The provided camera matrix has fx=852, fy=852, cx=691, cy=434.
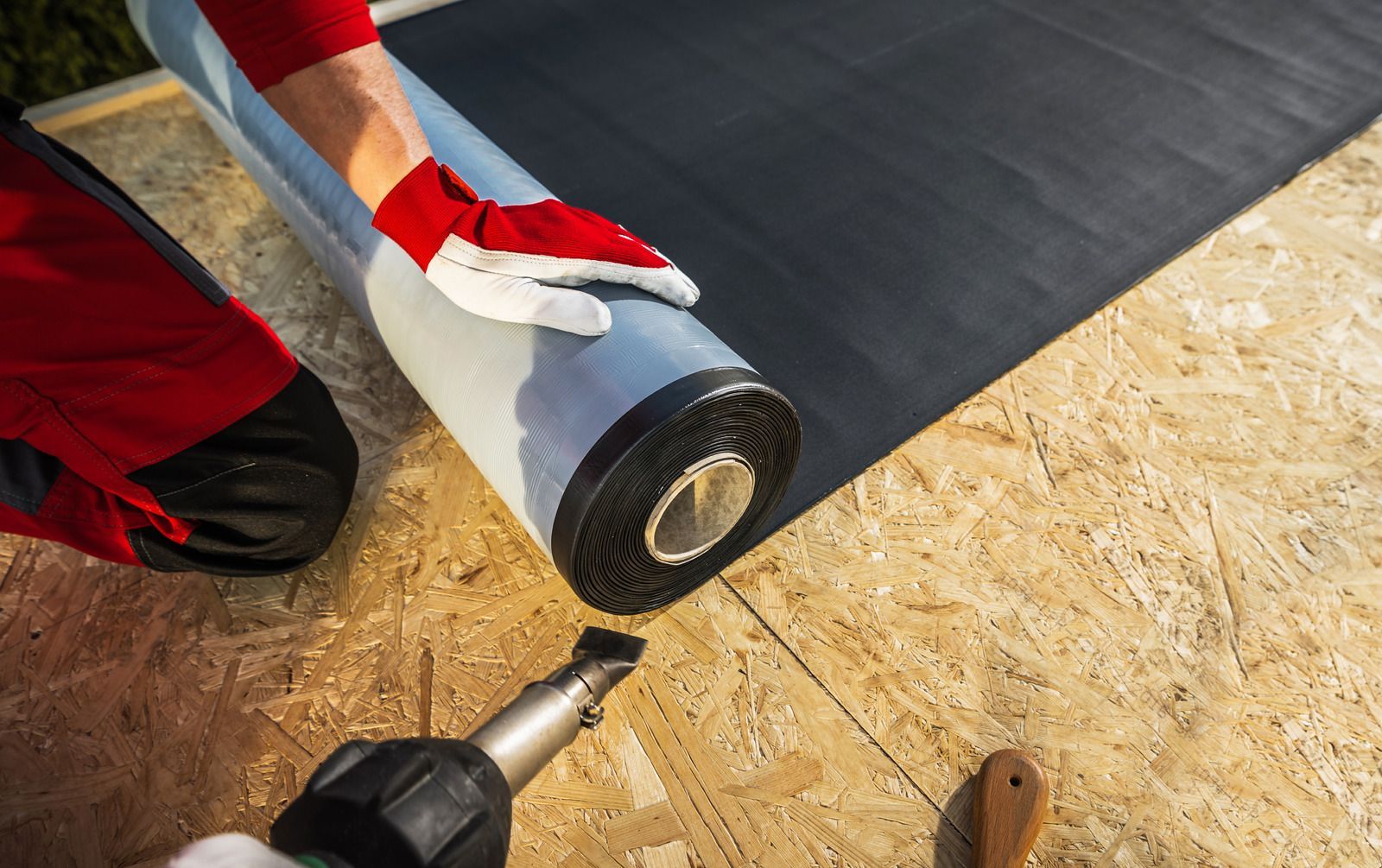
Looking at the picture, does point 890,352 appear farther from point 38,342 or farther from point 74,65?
point 74,65

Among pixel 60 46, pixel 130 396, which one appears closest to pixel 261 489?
pixel 130 396

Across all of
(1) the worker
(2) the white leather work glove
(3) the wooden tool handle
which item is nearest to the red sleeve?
(1) the worker

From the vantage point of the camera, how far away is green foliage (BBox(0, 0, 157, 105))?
2740 millimetres

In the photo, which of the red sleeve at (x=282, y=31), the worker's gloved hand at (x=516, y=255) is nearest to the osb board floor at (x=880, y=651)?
the worker's gloved hand at (x=516, y=255)

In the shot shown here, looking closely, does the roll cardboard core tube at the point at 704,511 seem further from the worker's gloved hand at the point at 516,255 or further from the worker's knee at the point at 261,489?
the worker's knee at the point at 261,489

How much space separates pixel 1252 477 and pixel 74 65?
367 centimetres

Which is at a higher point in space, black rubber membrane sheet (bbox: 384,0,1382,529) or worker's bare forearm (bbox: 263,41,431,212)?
worker's bare forearm (bbox: 263,41,431,212)

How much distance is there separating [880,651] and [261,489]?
3.76 feet

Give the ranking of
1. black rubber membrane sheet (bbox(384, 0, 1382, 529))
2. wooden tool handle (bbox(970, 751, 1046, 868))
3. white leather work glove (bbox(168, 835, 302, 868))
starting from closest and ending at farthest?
white leather work glove (bbox(168, 835, 302, 868)) → wooden tool handle (bbox(970, 751, 1046, 868)) → black rubber membrane sheet (bbox(384, 0, 1382, 529))

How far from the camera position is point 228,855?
61cm

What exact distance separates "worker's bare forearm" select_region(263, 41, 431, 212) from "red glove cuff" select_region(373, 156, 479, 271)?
43 mm

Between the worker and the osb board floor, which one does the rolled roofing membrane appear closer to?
the worker

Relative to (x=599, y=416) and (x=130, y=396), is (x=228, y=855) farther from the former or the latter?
(x=130, y=396)

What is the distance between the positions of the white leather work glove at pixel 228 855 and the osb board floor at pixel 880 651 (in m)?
0.79
